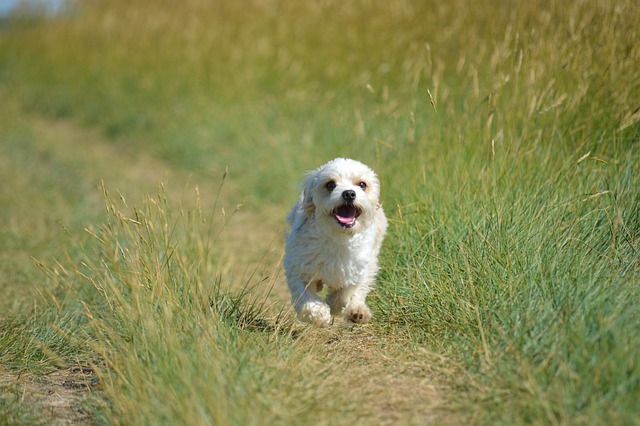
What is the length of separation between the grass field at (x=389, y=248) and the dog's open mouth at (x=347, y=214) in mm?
260

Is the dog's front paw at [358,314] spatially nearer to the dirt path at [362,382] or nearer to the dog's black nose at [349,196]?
the dirt path at [362,382]

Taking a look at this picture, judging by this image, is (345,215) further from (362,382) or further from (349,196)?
(362,382)

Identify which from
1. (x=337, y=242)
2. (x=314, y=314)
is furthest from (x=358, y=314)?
(x=337, y=242)

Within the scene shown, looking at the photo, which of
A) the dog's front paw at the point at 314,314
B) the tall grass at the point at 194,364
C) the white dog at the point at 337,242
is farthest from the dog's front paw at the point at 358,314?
the tall grass at the point at 194,364

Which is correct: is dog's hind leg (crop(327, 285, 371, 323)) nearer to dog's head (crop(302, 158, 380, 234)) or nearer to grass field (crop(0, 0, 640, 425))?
grass field (crop(0, 0, 640, 425))

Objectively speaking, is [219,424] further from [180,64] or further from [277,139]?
[180,64]

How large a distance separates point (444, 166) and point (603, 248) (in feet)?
4.16

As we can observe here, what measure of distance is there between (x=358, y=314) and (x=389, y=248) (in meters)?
0.90

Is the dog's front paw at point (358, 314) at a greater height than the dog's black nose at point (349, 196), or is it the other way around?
the dog's black nose at point (349, 196)

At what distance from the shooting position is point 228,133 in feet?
32.5

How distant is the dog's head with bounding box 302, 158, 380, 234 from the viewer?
4336 mm

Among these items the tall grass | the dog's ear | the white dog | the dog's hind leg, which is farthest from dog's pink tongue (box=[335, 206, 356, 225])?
the tall grass

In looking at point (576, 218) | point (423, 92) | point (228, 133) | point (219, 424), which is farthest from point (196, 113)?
point (219, 424)

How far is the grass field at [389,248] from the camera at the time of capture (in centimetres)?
312
